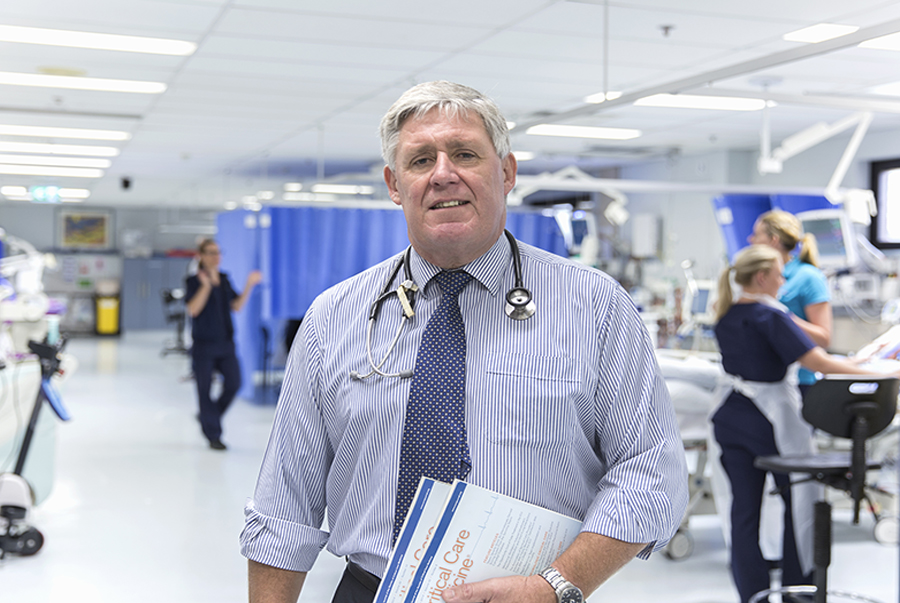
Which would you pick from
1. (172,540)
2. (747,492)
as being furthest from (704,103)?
(172,540)

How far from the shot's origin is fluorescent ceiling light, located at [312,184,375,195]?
11.3 metres

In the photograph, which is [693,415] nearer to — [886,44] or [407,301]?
[886,44]

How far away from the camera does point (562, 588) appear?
48.0 inches

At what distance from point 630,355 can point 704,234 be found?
310 inches

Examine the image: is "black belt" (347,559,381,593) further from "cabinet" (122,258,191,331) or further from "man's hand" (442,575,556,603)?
"cabinet" (122,258,191,331)

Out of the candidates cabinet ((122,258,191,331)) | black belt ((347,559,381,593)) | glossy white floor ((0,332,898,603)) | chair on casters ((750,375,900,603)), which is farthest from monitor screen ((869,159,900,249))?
cabinet ((122,258,191,331))

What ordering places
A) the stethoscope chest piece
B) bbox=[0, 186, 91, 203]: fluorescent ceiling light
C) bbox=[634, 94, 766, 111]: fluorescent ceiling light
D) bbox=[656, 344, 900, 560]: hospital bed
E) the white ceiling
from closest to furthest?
1. the stethoscope chest piece
2. the white ceiling
3. bbox=[656, 344, 900, 560]: hospital bed
4. bbox=[634, 94, 766, 111]: fluorescent ceiling light
5. bbox=[0, 186, 91, 203]: fluorescent ceiling light

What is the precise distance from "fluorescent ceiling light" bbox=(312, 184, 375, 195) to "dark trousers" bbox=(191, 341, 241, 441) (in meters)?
4.98

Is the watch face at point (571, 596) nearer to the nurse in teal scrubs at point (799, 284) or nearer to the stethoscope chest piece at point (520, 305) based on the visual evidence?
the stethoscope chest piece at point (520, 305)

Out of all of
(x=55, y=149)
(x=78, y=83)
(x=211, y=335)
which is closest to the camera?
(x=78, y=83)

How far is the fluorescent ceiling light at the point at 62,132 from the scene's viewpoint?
7.23 metres

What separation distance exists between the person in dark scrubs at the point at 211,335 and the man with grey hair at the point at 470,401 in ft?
15.7

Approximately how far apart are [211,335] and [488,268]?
495 cm

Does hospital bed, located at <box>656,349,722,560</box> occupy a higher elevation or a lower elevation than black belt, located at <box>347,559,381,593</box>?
lower
